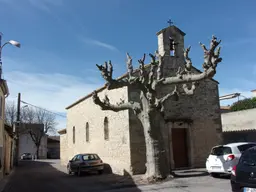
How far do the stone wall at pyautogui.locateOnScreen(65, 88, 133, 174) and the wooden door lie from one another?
3195mm

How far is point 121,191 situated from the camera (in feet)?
34.7

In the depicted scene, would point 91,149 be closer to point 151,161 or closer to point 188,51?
point 151,161

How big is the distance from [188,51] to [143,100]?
289 centimetres

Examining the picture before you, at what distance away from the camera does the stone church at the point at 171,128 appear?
15469mm

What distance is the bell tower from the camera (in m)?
16.4

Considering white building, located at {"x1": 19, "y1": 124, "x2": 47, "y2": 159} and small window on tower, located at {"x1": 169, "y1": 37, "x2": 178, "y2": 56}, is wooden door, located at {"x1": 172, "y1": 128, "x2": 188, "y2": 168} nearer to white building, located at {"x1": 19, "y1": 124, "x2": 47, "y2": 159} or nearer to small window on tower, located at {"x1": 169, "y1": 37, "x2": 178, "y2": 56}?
small window on tower, located at {"x1": 169, "y1": 37, "x2": 178, "y2": 56}

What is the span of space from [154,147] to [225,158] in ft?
9.56

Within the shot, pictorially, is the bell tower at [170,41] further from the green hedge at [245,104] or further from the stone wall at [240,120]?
the green hedge at [245,104]

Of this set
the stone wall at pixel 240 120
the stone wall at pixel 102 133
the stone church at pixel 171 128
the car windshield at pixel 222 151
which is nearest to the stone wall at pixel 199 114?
the stone church at pixel 171 128

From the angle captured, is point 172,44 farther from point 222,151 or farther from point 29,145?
point 29,145

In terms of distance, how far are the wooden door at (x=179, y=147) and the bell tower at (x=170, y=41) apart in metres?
4.54

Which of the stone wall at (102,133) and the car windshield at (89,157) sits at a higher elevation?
the stone wall at (102,133)

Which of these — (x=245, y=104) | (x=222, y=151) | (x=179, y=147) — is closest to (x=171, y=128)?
(x=179, y=147)

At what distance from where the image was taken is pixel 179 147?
56.8ft
